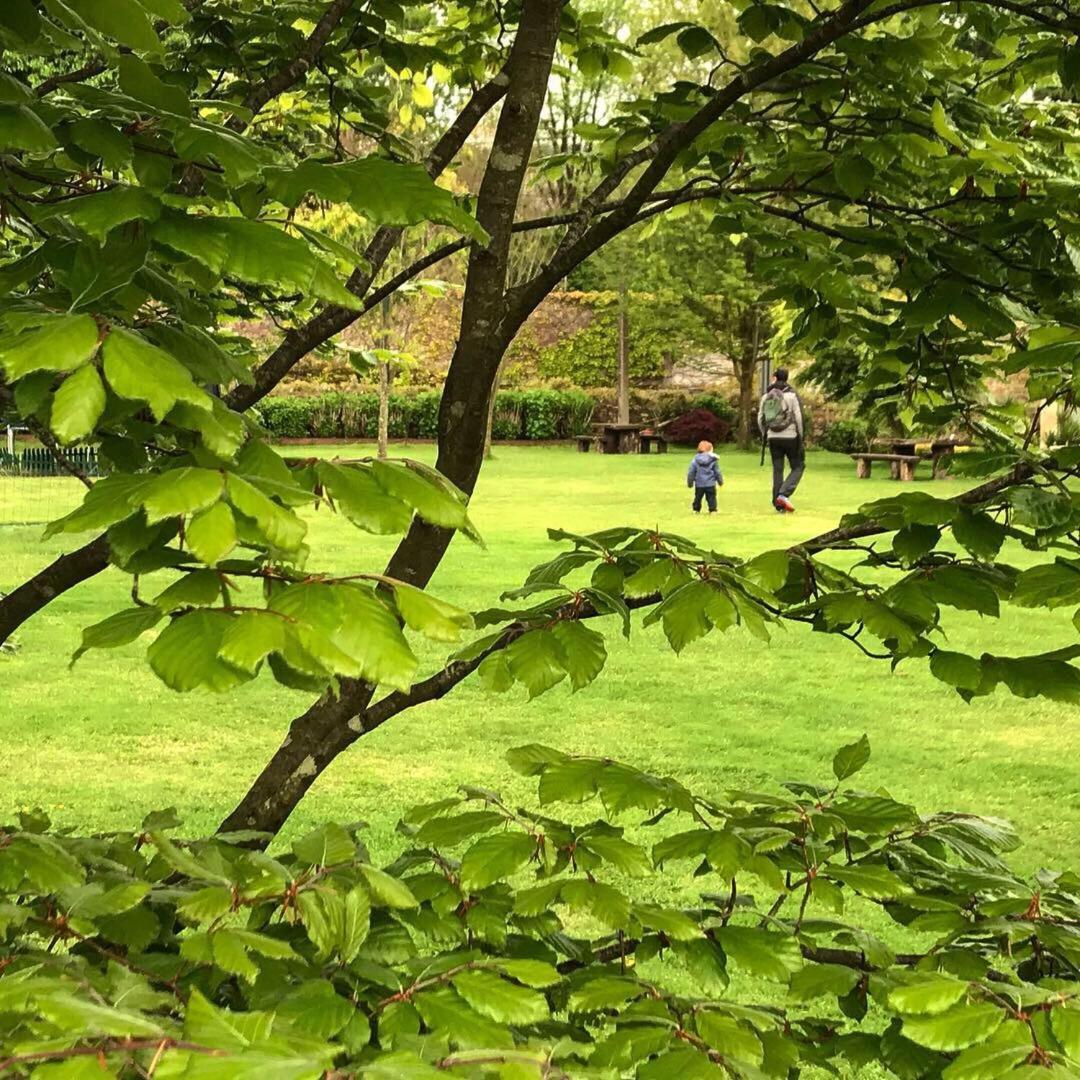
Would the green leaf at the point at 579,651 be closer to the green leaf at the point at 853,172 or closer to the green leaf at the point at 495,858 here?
the green leaf at the point at 495,858

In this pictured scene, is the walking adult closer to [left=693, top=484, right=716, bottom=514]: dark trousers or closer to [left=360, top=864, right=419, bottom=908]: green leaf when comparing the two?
[left=693, top=484, right=716, bottom=514]: dark trousers

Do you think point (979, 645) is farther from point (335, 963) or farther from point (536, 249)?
point (536, 249)

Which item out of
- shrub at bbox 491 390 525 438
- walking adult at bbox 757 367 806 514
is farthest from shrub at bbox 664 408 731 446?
walking adult at bbox 757 367 806 514

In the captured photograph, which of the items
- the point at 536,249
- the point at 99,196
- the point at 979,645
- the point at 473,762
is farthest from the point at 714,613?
the point at 536,249

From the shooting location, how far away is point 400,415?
105 feet

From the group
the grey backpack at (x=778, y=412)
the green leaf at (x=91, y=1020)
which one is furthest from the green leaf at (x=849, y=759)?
the grey backpack at (x=778, y=412)

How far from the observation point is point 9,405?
197 centimetres

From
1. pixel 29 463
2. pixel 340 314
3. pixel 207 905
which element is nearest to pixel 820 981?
pixel 207 905

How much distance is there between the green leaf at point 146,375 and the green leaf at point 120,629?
22cm

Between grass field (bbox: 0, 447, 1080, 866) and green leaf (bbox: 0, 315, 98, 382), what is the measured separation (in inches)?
164

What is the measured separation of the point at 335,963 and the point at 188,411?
794 mm

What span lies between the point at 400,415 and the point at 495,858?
1215 inches

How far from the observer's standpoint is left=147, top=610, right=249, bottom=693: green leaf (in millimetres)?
955

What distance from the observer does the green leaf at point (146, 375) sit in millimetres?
950
